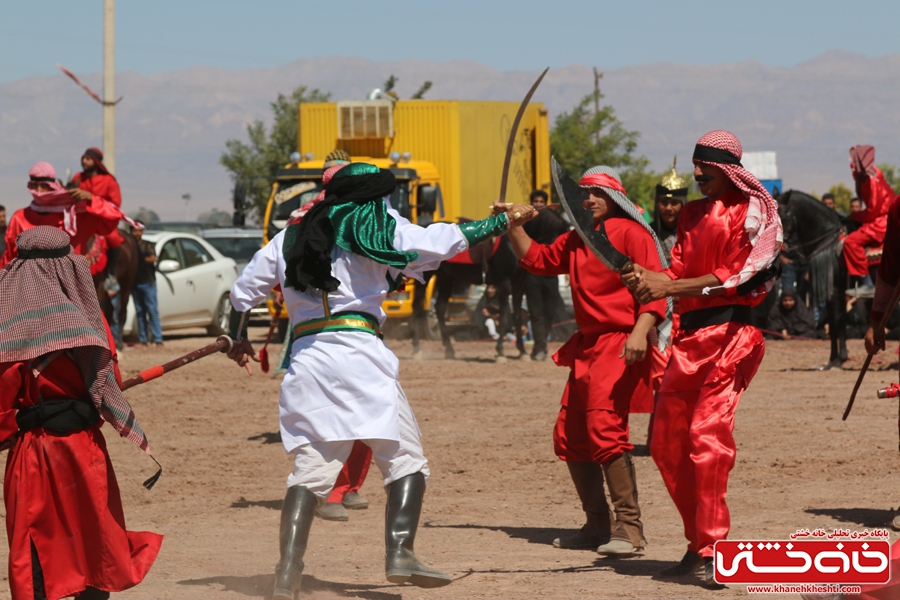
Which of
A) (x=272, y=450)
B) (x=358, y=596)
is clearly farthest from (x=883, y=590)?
(x=272, y=450)

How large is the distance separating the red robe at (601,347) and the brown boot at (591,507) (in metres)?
0.08

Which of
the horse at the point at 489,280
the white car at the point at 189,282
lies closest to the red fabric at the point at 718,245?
the horse at the point at 489,280

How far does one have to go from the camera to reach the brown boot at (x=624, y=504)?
6.14m

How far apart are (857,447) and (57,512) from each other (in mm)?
6085

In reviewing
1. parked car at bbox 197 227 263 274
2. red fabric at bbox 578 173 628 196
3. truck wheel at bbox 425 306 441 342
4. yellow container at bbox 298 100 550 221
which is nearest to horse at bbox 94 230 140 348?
yellow container at bbox 298 100 550 221

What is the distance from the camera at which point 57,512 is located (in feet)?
16.0

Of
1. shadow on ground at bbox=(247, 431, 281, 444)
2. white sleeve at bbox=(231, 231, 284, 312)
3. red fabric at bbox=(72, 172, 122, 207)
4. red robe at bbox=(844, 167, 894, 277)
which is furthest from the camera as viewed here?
red fabric at bbox=(72, 172, 122, 207)

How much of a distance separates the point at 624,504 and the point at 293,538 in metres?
1.88

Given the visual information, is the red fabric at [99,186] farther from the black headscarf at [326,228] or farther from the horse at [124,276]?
the black headscarf at [326,228]

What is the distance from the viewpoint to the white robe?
5078 mm

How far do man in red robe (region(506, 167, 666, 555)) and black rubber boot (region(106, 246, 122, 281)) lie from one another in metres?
9.56

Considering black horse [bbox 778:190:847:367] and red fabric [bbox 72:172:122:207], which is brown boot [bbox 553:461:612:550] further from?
black horse [bbox 778:190:847:367]

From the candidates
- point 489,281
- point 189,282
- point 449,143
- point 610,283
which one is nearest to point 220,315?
point 189,282

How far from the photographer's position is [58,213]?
10.8 meters
